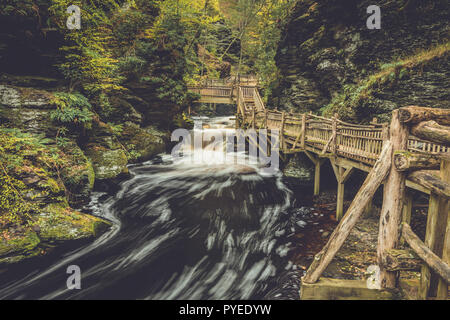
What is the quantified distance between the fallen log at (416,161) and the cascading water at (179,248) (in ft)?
13.6

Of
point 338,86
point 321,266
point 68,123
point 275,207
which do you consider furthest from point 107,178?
point 338,86

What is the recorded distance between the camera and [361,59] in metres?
14.1

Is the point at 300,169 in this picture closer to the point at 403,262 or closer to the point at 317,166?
the point at 317,166

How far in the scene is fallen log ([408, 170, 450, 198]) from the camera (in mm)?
2871

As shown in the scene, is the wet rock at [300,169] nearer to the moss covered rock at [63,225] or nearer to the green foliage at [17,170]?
the moss covered rock at [63,225]

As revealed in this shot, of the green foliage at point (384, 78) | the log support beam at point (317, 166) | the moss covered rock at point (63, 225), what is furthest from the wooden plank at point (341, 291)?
the green foliage at point (384, 78)

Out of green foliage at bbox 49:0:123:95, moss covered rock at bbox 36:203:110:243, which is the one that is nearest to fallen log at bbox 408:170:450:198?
moss covered rock at bbox 36:203:110:243

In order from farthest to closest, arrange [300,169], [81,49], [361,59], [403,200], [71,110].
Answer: [300,169] < [361,59] < [81,49] < [71,110] < [403,200]

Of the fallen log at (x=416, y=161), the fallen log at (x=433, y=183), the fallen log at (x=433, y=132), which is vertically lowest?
the fallen log at (x=433, y=183)

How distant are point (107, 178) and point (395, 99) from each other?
1408 centimetres

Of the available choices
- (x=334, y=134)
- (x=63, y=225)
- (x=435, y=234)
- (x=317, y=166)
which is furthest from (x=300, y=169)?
(x=63, y=225)

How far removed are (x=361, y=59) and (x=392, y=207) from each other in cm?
1396

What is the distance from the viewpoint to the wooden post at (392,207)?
3.28 meters
